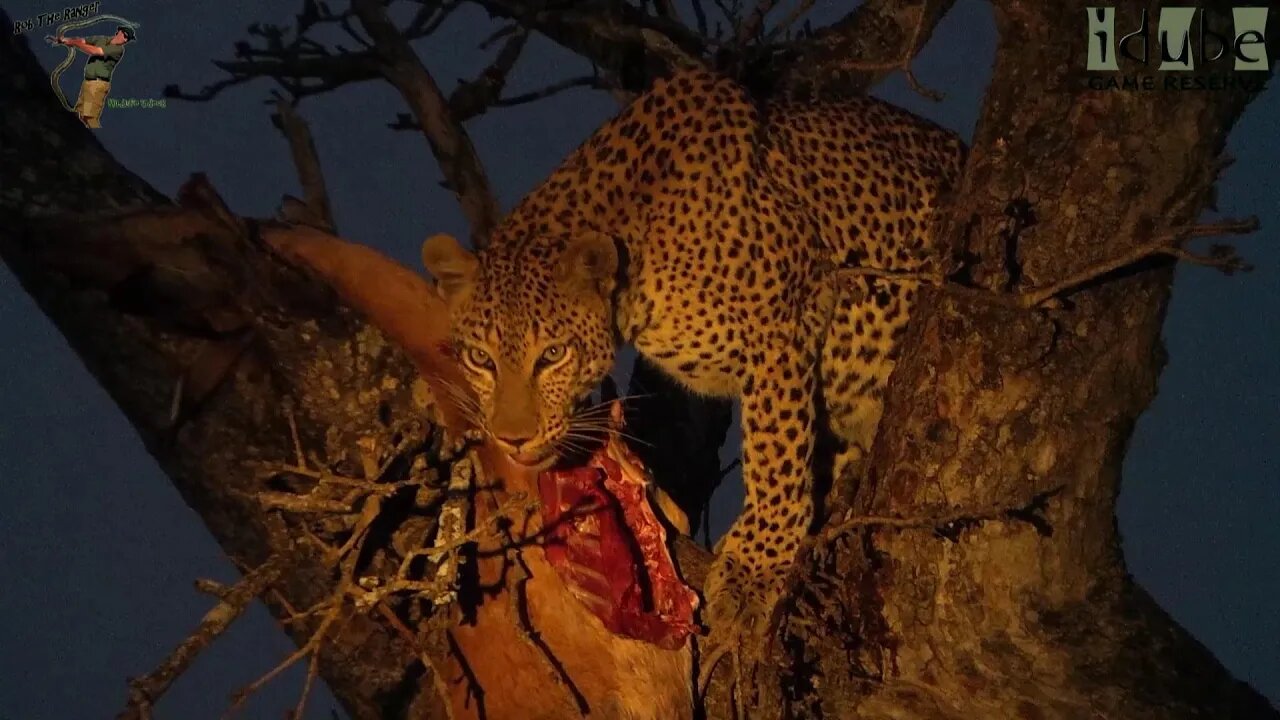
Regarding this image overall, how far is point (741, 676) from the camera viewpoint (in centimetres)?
351

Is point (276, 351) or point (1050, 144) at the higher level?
point (1050, 144)

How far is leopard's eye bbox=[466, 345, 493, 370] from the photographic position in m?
4.04

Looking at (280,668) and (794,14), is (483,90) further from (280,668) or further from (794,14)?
(280,668)

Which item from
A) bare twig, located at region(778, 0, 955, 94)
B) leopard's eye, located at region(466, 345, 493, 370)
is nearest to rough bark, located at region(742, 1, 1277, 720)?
leopard's eye, located at region(466, 345, 493, 370)

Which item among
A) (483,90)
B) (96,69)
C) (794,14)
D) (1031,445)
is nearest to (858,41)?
(794,14)

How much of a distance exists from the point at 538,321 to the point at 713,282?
56 cm

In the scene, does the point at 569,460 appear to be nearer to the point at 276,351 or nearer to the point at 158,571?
the point at 276,351

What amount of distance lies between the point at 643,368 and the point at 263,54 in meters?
1.93

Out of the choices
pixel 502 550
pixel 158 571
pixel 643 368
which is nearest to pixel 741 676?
pixel 502 550

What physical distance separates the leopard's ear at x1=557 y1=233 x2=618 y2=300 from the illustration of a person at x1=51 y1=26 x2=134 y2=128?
1.93 meters

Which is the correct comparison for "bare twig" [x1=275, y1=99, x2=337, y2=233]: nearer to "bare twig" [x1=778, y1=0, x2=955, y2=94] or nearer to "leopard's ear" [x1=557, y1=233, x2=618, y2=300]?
"leopard's ear" [x1=557, y1=233, x2=618, y2=300]

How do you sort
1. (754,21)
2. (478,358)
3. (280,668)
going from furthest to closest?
(754,21)
(478,358)
(280,668)

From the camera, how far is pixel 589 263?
4055mm

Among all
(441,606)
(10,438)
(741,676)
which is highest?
(441,606)
